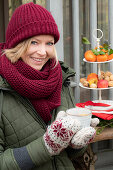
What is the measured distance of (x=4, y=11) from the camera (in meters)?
→ 4.01

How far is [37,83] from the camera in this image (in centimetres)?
132

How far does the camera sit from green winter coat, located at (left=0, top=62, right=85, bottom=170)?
115 cm

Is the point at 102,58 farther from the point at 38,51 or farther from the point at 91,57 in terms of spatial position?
the point at 38,51

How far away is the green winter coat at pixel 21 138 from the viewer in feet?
3.77

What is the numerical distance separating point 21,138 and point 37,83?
27 centimetres

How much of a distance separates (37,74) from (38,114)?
0.20 m

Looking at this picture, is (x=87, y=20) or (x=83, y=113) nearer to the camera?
(x=83, y=113)

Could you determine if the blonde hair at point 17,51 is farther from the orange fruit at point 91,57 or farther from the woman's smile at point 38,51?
the orange fruit at point 91,57

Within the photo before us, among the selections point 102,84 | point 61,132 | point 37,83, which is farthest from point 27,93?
point 102,84

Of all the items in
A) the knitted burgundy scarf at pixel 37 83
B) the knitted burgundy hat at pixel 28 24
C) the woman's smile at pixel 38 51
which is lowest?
the knitted burgundy scarf at pixel 37 83

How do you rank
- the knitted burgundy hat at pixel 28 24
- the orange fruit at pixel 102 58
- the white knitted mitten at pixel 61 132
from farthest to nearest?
1. the orange fruit at pixel 102 58
2. the knitted burgundy hat at pixel 28 24
3. the white knitted mitten at pixel 61 132

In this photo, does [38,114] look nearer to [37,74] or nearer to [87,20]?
[37,74]

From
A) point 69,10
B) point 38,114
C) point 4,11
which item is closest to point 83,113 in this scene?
point 38,114

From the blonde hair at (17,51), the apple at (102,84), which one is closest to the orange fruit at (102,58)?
the apple at (102,84)
